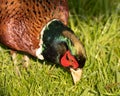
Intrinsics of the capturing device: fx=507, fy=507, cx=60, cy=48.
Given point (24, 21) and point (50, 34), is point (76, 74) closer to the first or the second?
point (50, 34)

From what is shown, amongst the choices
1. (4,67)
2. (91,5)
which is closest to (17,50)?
(4,67)

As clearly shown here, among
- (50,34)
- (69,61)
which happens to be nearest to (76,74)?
(69,61)

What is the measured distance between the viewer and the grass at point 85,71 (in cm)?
340

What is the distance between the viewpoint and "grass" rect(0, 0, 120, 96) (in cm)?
340

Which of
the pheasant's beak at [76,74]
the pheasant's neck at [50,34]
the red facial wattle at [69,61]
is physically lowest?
the pheasant's beak at [76,74]

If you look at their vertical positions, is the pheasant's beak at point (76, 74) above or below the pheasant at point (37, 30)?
below

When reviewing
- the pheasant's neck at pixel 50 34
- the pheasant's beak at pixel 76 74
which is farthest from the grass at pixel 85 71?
the pheasant's neck at pixel 50 34

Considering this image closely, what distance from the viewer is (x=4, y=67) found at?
3.59 meters

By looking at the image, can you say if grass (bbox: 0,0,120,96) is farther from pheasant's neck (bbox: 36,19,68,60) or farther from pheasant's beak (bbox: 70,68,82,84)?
pheasant's neck (bbox: 36,19,68,60)

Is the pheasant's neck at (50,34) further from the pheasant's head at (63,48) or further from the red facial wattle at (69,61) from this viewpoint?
the red facial wattle at (69,61)

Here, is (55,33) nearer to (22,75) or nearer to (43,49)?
(43,49)

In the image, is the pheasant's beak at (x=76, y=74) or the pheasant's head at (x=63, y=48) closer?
the pheasant's head at (x=63, y=48)

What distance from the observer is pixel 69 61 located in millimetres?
3311

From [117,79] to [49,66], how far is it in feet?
1.67
